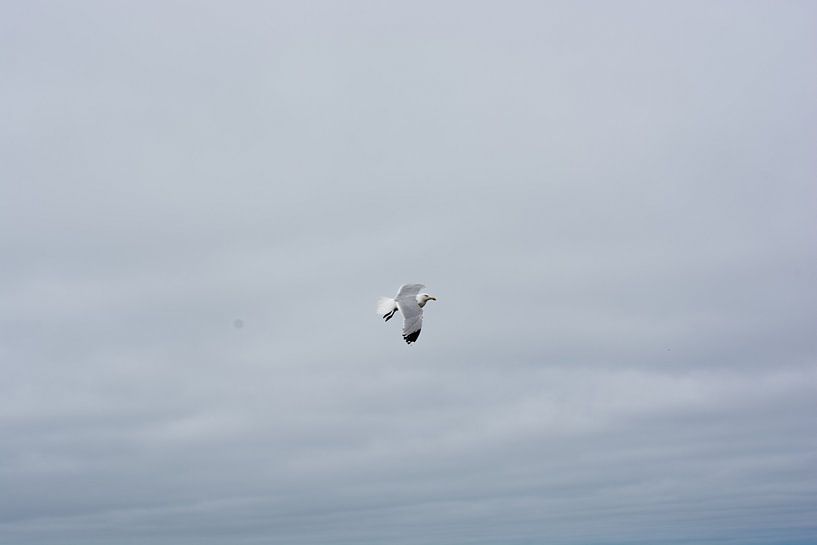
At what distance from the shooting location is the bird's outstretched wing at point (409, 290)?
39403mm

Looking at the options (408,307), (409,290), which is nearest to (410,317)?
(408,307)

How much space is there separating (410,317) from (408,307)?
53cm

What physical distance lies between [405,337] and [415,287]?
351 cm

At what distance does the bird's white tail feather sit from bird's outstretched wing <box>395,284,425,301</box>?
61 cm

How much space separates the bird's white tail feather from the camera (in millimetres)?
37119

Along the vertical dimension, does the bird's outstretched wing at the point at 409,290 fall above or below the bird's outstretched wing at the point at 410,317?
above

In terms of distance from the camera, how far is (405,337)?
3706 cm

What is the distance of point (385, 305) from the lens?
38062 millimetres

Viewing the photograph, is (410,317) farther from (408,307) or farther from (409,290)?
(409,290)

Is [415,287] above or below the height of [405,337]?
above

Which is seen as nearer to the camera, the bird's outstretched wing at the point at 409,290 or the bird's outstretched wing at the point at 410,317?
the bird's outstretched wing at the point at 410,317

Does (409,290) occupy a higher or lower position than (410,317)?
higher

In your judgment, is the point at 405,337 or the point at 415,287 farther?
the point at 415,287

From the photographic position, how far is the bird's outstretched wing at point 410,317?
123 feet
